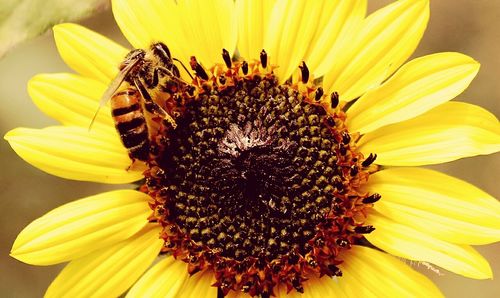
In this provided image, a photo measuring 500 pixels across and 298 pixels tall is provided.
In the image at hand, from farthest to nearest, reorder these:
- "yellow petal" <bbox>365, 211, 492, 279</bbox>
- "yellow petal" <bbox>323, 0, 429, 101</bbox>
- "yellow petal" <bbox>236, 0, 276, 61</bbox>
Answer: "yellow petal" <bbox>236, 0, 276, 61</bbox>, "yellow petal" <bbox>323, 0, 429, 101</bbox>, "yellow petal" <bbox>365, 211, 492, 279</bbox>

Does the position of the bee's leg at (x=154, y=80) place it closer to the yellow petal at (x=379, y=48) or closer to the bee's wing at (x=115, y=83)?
the bee's wing at (x=115, y=83)

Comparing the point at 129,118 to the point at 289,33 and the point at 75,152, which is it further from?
the point at 289,33

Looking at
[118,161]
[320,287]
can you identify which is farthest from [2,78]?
[320,287]

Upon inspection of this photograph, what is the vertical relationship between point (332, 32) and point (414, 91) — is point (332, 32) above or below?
above

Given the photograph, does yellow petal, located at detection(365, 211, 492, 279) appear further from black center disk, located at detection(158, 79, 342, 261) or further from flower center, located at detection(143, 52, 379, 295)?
black center disk, located at detection(158, 79, 342, 261)

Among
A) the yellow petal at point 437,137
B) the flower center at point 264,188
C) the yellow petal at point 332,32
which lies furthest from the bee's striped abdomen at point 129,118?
the yellow petal at point 437,137

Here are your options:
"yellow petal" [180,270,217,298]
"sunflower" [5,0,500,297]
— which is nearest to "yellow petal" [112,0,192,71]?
"sunflower" [5,0,500,297]

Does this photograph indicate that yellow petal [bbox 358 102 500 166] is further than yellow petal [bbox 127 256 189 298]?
No

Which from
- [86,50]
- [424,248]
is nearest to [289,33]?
[86,50]
